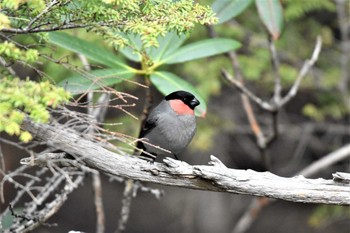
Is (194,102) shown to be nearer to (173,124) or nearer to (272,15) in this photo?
(173,124)

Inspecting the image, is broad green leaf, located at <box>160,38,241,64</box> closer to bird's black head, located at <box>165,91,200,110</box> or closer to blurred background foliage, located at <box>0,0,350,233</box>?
blurred background foliage, located at <box>0,0,350,233</box>

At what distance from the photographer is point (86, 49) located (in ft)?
9.19

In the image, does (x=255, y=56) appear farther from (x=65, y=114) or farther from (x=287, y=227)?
(x=65, y=114)

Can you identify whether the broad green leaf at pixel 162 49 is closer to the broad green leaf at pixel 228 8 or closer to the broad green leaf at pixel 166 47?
the broad green leaf at pixel 166 47

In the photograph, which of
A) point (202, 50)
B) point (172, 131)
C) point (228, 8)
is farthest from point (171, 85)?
point (228, 8)

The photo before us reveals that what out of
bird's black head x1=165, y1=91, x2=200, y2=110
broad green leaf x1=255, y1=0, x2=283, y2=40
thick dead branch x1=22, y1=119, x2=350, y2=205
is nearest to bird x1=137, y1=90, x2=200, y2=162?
bird's black head x1=165, y1=91, x2=200, y2=110

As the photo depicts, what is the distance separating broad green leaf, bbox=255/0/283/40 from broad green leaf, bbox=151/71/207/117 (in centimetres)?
63

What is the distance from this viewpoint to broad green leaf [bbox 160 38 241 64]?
2885 mm

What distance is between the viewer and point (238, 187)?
209cm

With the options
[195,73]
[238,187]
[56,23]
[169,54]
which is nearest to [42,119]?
[56,23]

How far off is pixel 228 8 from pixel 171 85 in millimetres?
683

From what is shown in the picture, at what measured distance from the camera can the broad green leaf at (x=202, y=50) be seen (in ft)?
9.46

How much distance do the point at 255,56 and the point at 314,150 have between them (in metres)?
1.28

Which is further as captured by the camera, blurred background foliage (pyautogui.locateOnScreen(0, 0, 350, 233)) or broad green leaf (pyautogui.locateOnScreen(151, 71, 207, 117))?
blurred background foliage (pyautogui.locateOnScreen(0, 0, 350, 233))
